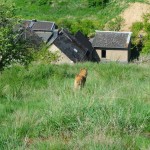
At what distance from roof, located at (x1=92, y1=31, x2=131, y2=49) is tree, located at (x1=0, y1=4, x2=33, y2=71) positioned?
1034 inches

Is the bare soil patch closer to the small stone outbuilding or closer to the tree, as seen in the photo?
the small stone outbuilding

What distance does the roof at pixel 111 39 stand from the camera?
3894 centimetres

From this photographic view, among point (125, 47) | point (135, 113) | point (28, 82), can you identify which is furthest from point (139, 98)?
point (125, 47)

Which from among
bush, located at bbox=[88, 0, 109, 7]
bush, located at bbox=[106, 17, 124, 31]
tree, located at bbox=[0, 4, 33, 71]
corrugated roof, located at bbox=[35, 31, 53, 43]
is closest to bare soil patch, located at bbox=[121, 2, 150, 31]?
bush, located at bbox=[106, 17, 124, 31]

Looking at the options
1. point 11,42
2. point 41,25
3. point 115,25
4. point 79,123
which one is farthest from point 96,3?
point 79,123

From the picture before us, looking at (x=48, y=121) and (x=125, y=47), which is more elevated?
(x=48, y=121)

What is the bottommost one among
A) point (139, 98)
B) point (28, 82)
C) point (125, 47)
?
point (125, 47)

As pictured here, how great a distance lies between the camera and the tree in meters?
12.4

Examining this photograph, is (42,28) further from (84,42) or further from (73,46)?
(73,46)

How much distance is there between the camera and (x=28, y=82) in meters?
9.97

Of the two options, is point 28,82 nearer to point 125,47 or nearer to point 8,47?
point 8,47

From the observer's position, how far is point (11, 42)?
12641 mm

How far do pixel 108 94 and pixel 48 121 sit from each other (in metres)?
1.22

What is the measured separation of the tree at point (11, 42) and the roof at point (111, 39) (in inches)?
1034
